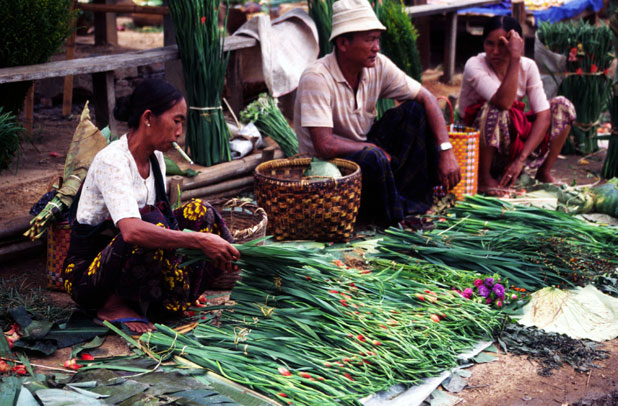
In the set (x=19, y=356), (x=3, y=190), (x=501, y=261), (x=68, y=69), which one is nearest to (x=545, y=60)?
(x=501, y=261)

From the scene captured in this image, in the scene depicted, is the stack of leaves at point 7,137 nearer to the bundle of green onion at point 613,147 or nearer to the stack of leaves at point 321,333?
the stack of leaves at point 321,333

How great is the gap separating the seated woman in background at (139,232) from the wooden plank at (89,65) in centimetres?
134

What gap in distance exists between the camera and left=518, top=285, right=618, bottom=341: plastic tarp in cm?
318

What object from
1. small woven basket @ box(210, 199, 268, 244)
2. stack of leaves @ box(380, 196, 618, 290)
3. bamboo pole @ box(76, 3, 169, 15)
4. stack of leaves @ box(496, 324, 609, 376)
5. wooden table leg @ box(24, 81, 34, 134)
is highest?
bamboo pole @ box(76, 3, 169, 15)

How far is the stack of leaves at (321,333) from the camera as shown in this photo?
8.35 ft

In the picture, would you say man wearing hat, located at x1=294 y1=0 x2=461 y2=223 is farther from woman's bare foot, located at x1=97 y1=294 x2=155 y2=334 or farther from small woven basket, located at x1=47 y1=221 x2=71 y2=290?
woman's bare foot, located at x1=97 y1=294 x2=155 y2=334

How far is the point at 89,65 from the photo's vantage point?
14.4ft

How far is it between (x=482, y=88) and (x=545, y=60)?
1697mm

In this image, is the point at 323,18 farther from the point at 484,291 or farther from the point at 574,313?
the point at 574,313

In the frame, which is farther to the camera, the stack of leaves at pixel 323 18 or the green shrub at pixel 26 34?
the stack of leaves at pixel 323 18

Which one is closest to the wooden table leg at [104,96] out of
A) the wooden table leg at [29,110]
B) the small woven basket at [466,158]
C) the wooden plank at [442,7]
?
the wooden table leg at [29,110]

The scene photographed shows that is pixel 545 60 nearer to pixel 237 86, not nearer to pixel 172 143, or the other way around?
pixel 237 86

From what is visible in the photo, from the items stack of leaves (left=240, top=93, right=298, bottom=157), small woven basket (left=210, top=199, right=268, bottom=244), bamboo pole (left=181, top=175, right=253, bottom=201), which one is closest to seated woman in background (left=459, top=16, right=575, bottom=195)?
stack of leaves (left=240, top=93, right=298, bottom=157)

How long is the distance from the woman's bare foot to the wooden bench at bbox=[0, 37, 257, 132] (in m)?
1.67
